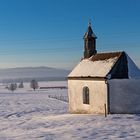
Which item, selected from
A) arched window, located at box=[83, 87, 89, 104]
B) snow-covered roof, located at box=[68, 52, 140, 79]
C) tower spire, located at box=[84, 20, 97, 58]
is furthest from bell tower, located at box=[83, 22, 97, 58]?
arched window, located at box=[83, 87, 89, 104]

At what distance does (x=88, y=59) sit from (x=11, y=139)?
1531 centimetres

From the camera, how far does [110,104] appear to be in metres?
26.0

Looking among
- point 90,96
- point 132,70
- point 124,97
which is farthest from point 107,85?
point 132,70

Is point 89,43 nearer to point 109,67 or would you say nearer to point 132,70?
point 109,67

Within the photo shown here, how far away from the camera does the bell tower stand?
1253 inches

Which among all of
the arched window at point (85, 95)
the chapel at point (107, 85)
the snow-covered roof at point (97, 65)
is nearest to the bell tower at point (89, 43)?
the snow-covered roof at point (97, 65)

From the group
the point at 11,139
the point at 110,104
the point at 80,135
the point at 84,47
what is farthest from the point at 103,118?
the point at 84,47

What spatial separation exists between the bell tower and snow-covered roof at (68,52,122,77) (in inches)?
29.1

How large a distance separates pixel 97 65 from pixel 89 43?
12.3 ft

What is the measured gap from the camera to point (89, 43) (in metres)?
32.0

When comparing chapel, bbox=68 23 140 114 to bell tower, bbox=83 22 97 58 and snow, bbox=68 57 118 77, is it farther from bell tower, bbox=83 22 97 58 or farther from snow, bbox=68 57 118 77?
bell tower, bbox=83 22 97 58

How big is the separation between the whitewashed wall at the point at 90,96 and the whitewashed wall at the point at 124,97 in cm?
→ 73

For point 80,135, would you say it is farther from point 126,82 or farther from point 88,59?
point 88,59

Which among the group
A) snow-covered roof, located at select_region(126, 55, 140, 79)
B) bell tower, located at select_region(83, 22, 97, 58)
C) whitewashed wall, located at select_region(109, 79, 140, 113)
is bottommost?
whitewashed wall, located at select_region(109, 79, 140, 113)
